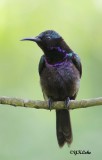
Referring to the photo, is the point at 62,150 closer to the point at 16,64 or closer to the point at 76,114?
the point at 76,114

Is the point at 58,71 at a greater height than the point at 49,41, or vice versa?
the point at 49,41

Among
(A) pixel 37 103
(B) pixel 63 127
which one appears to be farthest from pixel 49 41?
(B) pixel 63 127

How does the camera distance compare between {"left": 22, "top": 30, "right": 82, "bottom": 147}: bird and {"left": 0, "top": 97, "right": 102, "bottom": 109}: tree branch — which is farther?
{"left": 22, "top": 30, "right": 82, "bottom": 147}: bird

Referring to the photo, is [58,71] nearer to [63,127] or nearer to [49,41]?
[49,41]

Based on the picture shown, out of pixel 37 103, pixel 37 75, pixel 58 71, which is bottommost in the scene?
pixel 37 103

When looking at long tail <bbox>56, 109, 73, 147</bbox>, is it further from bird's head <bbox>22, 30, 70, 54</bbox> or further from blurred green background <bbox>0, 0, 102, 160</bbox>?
bird's head <bbox>22, 30, 70, 54</bbox>

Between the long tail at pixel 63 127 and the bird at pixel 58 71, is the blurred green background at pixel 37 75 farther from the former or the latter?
the bird at pixel 58 71

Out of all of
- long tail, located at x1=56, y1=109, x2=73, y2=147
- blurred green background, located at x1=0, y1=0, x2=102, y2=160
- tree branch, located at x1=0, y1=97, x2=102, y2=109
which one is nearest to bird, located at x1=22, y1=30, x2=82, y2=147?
long tail, located at x1=56, y1=109, x2=73, y2=147

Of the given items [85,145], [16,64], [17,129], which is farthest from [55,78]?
[16,64]
